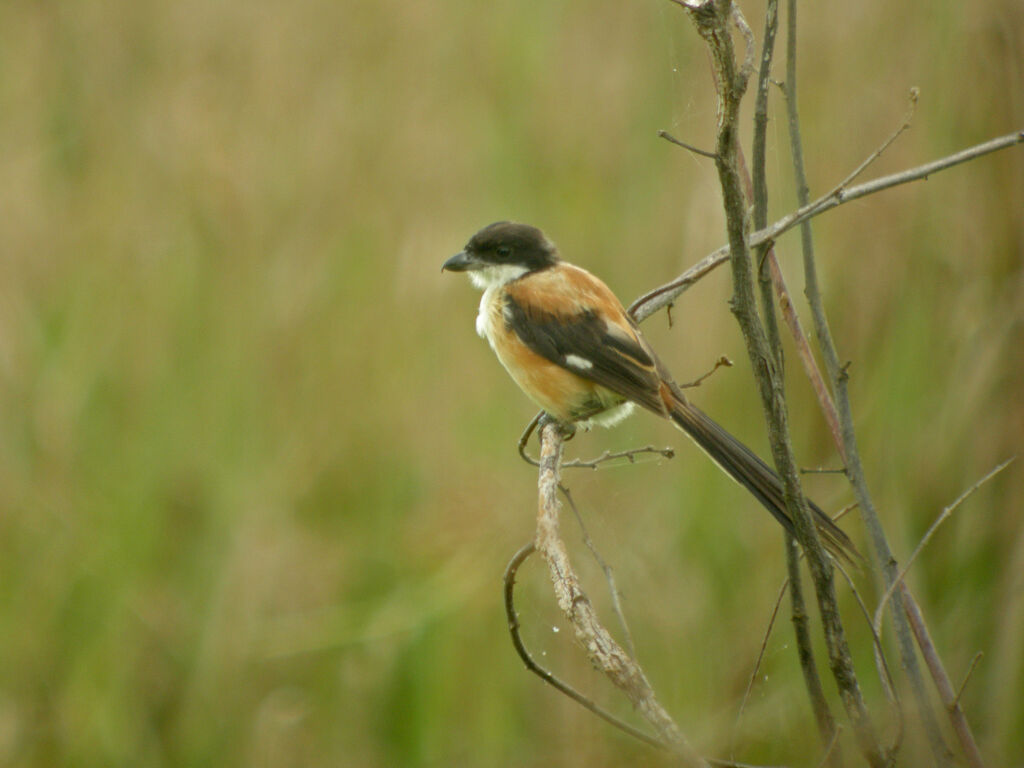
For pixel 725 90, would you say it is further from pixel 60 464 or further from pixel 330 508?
pixel 60 464

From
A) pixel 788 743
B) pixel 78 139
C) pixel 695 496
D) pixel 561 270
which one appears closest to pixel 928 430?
pixel 695 496

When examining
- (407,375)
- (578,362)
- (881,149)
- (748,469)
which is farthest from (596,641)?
(407,375)

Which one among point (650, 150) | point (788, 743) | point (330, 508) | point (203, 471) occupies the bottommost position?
point (788, 743)

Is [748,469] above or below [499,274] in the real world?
below

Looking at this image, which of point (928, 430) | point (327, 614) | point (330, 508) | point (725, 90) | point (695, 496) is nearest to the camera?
point (725, 90)

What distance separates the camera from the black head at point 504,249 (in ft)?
11.1

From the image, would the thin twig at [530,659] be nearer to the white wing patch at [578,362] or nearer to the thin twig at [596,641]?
the thin twig at [596,641]

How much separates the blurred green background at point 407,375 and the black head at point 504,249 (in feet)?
0.81

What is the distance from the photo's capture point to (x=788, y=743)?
2568mm

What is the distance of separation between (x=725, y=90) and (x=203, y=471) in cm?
254

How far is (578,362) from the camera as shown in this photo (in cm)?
303

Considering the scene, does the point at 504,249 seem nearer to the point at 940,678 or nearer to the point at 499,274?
the point at 499,274

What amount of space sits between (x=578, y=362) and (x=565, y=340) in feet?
0.39

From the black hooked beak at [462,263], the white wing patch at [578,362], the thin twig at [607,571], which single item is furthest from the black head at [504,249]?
the thin twig at [607,571]
